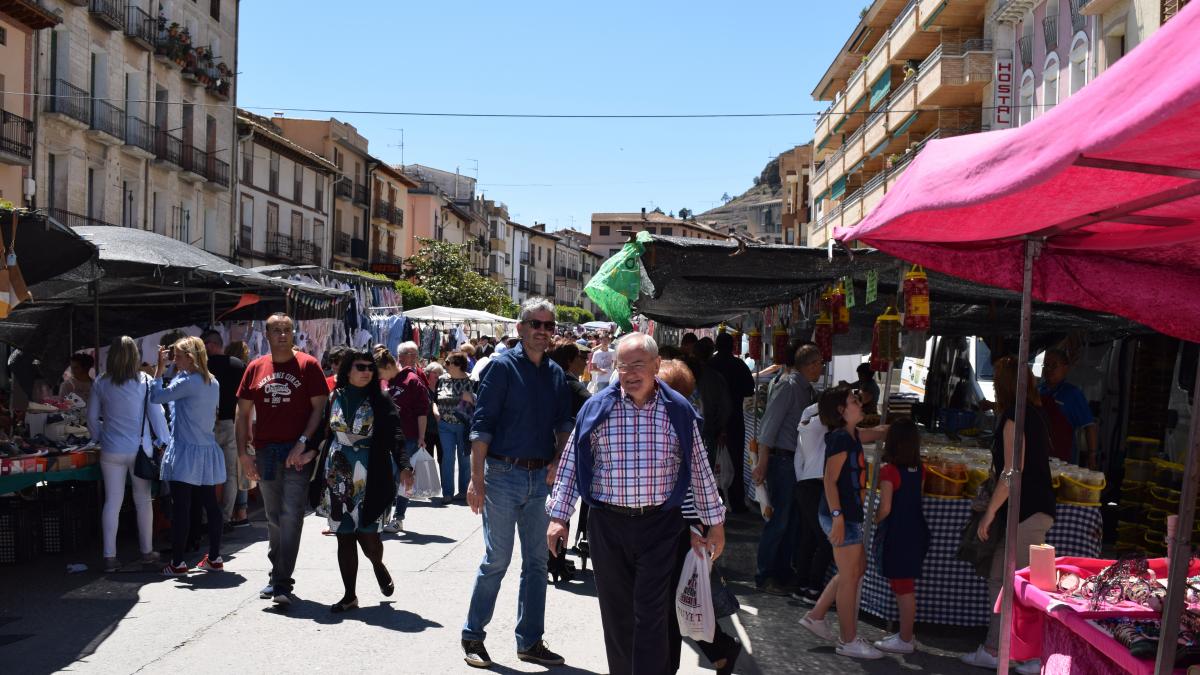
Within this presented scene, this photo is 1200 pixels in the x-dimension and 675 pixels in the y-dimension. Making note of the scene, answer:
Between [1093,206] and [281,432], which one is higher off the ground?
[1093,206]

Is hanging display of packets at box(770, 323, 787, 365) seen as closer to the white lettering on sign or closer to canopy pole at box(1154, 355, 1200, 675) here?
canopy pole at box(1154, 355, 1200, 675)

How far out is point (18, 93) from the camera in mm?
24578

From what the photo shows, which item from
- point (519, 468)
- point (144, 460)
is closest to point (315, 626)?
point (519, 468)

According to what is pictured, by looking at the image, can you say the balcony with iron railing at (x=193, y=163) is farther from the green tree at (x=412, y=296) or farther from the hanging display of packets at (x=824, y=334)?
the hanging display of packets at (x=824, y=334)

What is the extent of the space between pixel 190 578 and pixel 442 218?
2571 inches

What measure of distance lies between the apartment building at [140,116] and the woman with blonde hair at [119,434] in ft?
57.3

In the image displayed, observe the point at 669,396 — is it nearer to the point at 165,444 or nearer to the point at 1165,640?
the point at 1165,640

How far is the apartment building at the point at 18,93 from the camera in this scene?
2383cm

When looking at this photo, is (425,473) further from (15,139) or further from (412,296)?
(412,296)

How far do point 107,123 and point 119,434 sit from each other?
2365 cm

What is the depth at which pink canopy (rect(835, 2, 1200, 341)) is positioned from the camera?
255cm

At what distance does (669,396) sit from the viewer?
508cm

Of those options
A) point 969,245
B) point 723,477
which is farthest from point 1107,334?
point 969,245

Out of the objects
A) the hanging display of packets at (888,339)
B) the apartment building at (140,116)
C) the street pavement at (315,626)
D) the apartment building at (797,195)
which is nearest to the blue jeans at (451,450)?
the street pavement at (315,626)
